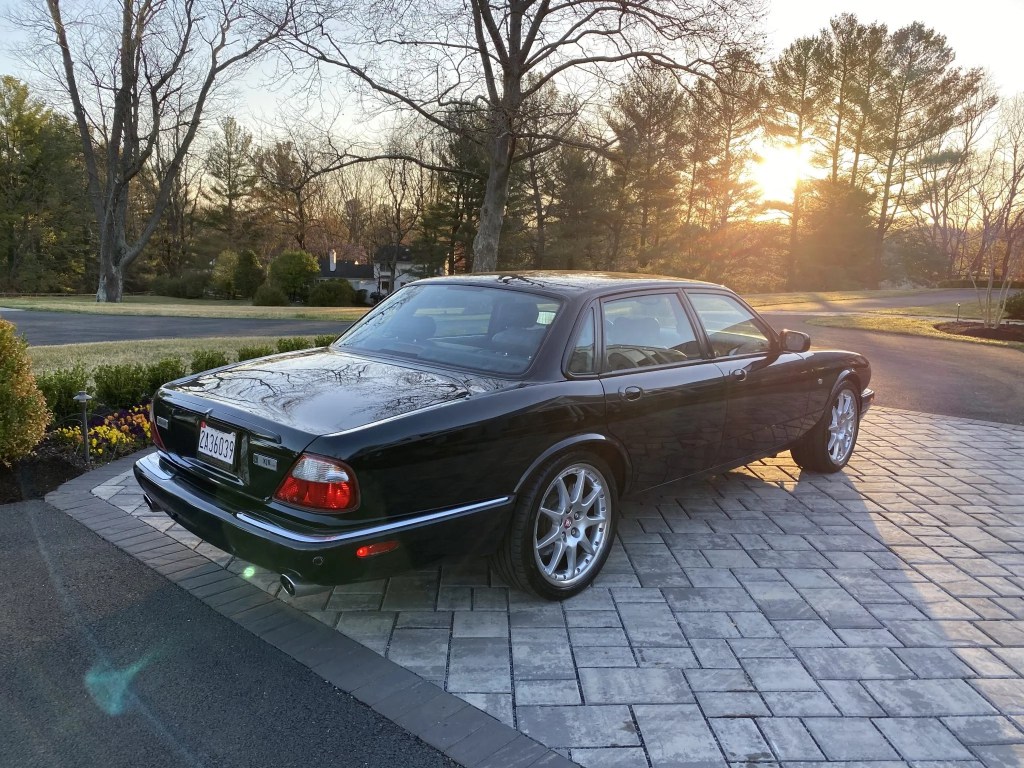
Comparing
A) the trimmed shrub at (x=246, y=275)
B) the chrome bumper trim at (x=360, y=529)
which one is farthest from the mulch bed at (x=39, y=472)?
the trimmed shrub at (x=246, y=275)

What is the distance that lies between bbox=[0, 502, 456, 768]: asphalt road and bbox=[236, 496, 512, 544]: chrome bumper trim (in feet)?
1.97

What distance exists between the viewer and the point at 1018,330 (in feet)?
54.0

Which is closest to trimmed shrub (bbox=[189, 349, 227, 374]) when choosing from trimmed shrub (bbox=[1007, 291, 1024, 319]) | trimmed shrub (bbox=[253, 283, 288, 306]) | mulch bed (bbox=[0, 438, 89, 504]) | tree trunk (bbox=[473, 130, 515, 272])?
mulch bed (bbox=[0, 438, 89, 504])

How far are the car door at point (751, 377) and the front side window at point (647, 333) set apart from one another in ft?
0.63

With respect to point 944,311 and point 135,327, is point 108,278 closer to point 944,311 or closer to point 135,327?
point 135,327

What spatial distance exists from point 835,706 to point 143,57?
119ft

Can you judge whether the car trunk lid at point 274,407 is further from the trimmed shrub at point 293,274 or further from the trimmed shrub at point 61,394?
the trimmed shrub at point 293,274

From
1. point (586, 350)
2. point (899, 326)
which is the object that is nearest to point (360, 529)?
point (586, 350)

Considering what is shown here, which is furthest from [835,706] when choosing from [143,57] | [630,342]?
[143,57]

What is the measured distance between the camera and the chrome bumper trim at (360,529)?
2.58 meters

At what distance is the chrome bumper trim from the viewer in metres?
2.58

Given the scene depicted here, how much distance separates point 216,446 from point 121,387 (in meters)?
4.07

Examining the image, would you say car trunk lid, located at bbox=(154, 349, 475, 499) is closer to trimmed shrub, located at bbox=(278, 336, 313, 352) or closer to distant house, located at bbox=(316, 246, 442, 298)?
trimmed shrub, located at bbox=(278, 336, 313, 352)

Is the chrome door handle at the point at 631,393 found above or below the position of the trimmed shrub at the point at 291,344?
above
